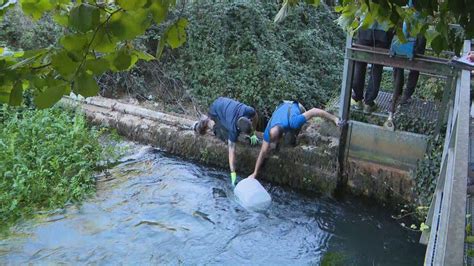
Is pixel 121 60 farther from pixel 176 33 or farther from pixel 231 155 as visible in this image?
pixel 231 155

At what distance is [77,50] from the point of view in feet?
3.57

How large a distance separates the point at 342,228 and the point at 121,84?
5551 mm

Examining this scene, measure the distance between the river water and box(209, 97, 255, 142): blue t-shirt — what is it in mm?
840

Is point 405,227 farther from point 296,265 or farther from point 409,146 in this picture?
point 296,265

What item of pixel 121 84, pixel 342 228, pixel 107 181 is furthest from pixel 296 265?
pixel 121 84

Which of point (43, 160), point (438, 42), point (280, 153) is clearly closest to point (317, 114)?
point (280, 153)

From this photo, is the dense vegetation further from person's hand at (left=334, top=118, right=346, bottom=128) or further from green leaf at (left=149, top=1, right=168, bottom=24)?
green leaf at (left=149, top=1, right=168, bottom=24)

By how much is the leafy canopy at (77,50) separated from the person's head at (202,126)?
649 centimetres

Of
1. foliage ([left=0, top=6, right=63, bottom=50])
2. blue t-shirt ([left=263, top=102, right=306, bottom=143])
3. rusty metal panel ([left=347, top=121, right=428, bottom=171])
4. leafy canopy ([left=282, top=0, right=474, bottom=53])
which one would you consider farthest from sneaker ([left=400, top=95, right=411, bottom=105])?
foliage ([left=0, top=6, right=63, bottom=50])

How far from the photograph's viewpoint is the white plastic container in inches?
256

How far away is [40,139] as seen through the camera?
23.5 feet

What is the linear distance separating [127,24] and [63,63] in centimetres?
17

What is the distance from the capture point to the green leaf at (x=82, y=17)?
1.01m

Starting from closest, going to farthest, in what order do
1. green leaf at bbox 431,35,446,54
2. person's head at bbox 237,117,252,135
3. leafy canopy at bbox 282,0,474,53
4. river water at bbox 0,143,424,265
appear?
leafy canopy at bbox 282,0,474,53, green leaf at bbox 431,35,446,54, river water at bbox 0,143,424,265, person's head at bbox 237,117,252,135
